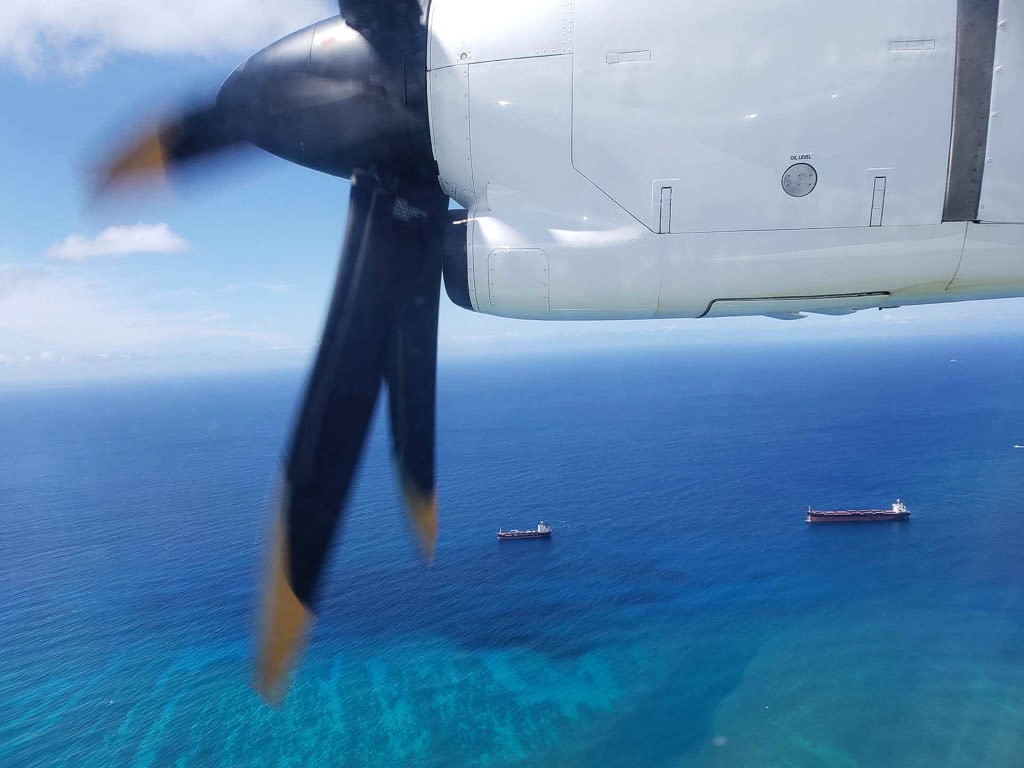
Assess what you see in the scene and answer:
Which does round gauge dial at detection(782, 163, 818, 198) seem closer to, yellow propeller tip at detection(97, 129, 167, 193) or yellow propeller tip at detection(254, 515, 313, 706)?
yellow propeller tip at detection(254, 515, 313, 706)

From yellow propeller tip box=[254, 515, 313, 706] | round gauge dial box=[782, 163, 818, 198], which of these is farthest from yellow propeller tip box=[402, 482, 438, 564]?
round gauge dial box=[782, 163, 818, 198]

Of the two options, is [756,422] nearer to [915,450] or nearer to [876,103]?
[915,450]

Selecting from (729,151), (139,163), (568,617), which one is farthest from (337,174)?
(568,617)

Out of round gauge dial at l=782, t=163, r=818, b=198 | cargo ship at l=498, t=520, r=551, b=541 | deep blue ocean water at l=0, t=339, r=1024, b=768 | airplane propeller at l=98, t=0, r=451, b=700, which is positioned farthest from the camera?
cargo ship at l=498, t=520, r=551, b=541

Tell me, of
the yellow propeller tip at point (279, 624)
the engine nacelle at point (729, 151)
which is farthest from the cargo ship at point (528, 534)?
the engine nacelle at point (729, 151)

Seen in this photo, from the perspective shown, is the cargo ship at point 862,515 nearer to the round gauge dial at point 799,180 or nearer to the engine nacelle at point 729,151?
the engine nacelle at point 729,151

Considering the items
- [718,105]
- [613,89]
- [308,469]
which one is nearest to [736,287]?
[718,105]
